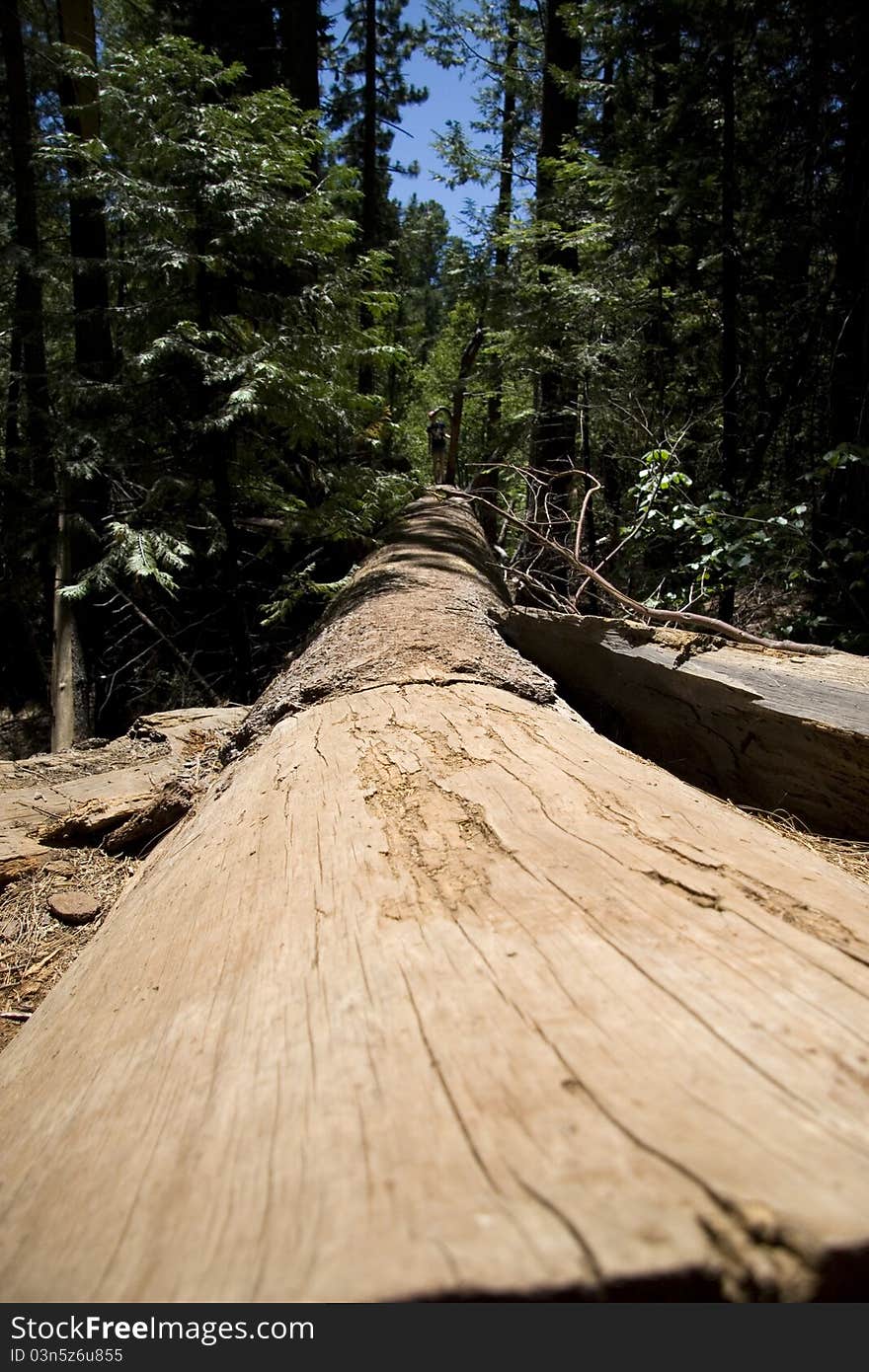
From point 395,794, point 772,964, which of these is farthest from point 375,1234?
point 395,794

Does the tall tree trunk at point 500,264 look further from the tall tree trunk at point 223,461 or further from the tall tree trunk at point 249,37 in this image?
the tall tree trunk at point 249,37

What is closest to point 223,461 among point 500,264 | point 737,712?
point 737,712

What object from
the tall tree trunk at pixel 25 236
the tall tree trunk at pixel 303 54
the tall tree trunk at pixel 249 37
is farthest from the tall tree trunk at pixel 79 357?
the tall tree trunk at pixel 249 37

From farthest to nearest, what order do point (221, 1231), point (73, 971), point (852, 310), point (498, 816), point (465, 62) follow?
point (465, 62) → point (852, 310) → point (73, 971) → point (498, 816) → point (221, 1231)

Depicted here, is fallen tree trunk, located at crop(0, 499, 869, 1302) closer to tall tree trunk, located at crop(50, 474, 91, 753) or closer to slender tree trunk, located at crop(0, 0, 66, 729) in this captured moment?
tall tree trunk, located at crop(50, 474, 91, 753)

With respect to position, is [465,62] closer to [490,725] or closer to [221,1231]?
[490,725]

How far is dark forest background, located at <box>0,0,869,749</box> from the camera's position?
474 cm

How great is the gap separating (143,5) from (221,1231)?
9970 mm

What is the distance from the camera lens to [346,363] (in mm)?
5477

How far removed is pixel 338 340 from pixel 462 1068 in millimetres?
5541

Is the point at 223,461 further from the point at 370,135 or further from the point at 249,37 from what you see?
the point at 370,135

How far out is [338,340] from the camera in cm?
533

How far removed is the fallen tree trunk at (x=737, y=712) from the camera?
233 centimetres

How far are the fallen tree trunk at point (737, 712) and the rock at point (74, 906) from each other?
224cm
